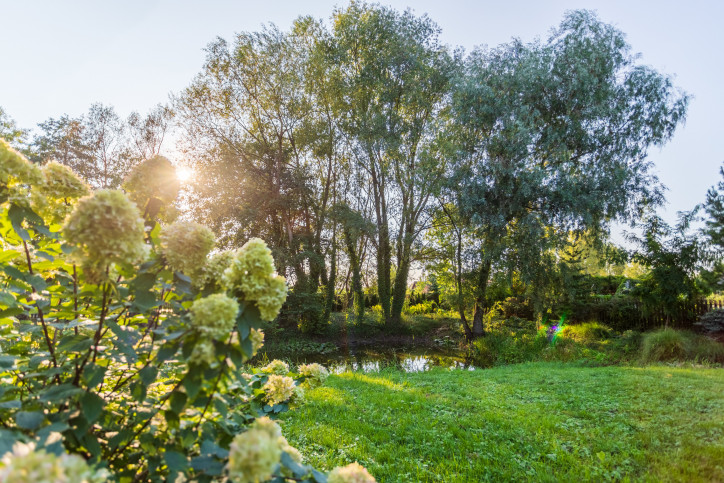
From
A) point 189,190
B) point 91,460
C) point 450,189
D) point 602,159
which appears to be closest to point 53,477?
point 91,460

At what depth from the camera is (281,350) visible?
12727mm

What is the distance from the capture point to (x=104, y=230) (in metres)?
0.96

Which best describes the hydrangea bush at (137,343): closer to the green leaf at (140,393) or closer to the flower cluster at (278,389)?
the green leaf at (140,393)

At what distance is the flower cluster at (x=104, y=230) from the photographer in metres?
0.95

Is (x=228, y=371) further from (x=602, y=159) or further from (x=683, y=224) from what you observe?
(x=602, y=159)

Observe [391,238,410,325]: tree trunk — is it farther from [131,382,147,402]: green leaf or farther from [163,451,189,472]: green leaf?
[163,451,189,472]: green leaf

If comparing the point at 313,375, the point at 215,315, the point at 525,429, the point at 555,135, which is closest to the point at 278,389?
the point at 313,375

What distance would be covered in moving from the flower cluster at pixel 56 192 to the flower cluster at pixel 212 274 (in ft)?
1.88

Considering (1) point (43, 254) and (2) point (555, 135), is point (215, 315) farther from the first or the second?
(2) point (555, 135)

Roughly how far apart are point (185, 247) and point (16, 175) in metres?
0.62

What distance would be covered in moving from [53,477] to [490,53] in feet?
46.4

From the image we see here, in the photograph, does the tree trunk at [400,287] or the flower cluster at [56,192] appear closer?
the flower cluster at [56,192]

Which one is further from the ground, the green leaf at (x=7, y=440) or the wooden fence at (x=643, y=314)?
the green leaf at (x=7, y=440)

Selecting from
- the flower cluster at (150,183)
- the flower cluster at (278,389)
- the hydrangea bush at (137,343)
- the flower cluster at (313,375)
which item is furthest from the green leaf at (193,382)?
the flower cluster at (313,375)
